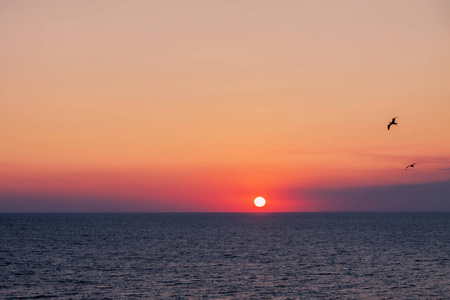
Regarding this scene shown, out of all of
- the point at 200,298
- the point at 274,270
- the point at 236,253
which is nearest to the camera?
the point at 200,298

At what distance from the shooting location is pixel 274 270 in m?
83.9

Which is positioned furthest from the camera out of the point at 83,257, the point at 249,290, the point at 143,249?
the point at 143,249

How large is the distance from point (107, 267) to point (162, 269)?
10.4m

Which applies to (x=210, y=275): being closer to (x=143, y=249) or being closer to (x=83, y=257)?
(x=83, y=257)

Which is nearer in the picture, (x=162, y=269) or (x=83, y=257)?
(x=162, y=269)

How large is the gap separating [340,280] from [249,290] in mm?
15855

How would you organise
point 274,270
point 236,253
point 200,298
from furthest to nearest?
1. point 236,253
2. point 274,270
3. point 200,298

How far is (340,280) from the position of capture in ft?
242

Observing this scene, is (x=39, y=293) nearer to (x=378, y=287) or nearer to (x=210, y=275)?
(x=210, y=275)

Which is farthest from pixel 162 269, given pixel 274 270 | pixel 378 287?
pixel 378 287

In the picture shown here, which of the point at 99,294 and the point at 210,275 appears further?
the point at 210,275

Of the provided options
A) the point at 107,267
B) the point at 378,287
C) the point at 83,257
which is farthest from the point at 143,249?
the point at 378,287

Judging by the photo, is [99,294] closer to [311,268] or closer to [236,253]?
[311,268]

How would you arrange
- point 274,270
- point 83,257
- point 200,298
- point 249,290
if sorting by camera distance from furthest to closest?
point 83,257 → point 274,270 → point 249,290 → point 200,298
